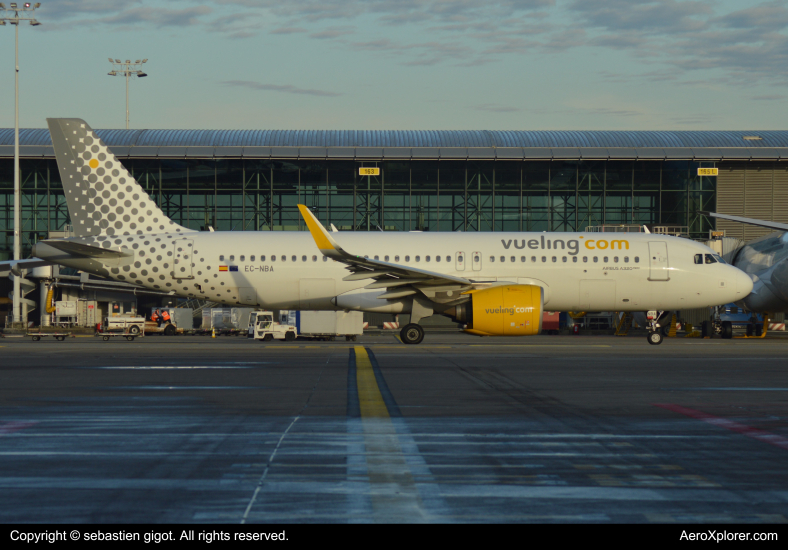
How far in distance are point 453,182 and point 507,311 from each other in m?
32.2

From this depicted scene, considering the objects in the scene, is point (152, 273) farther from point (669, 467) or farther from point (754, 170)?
point (754, 170)

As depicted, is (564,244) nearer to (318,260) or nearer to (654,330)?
(654,330)

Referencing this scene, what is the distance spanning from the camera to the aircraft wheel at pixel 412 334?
1067 inches

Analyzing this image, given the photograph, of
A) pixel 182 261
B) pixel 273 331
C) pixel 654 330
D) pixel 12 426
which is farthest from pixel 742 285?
pixel 12 426

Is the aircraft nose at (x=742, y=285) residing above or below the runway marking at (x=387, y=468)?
above

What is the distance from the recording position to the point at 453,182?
2226 inches

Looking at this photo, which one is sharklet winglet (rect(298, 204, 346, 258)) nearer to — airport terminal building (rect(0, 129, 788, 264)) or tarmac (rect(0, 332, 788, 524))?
tarmac (rect(0, 332, 788, 524))

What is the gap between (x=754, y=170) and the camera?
56.1 meters

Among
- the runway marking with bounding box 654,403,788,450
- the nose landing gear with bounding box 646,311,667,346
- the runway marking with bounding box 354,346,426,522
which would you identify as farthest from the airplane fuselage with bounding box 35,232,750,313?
the runway marking with bounding box 654,403,788,450

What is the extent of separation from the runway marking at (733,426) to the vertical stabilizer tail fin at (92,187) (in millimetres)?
22059

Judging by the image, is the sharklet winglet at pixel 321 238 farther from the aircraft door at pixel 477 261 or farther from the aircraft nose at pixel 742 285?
the aircraft nose at pixel 742 285

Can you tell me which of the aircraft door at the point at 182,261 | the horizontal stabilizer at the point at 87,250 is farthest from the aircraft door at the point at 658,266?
the horizontal stabilizer at the point at 87,250

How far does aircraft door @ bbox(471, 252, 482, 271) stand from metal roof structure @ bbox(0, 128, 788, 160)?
26.0m

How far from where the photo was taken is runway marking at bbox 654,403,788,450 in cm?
800
